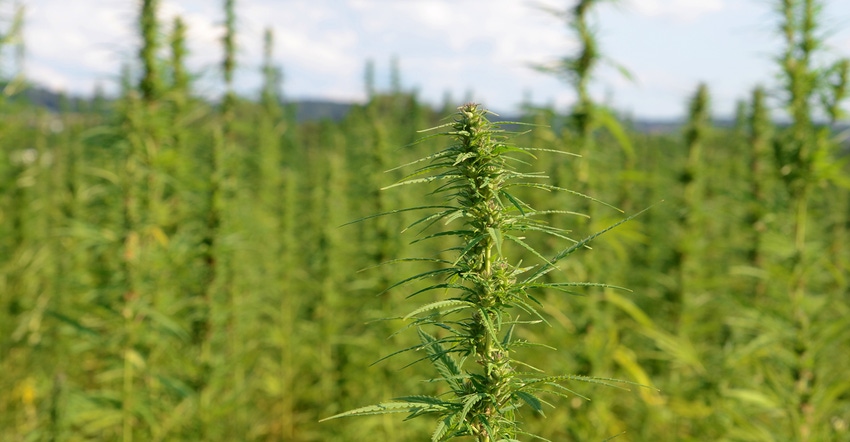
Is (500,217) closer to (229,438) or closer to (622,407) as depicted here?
(229,438)

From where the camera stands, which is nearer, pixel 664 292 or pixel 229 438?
pixel 229 438

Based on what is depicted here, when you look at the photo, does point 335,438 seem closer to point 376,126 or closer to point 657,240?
point 376,126

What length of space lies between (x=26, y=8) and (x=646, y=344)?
876 cm

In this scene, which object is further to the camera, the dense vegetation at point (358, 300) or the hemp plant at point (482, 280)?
the dense vegetation at point (358, 300)

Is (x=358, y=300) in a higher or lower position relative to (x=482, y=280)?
lower

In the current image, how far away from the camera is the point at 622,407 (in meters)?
8.20

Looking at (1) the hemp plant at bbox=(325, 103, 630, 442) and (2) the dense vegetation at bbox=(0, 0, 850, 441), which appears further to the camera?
(2) the dense vegetation at bbox=(0, 0, 850, 441)

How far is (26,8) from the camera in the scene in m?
4.48

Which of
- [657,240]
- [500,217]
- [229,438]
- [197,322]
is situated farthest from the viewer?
[657,240]

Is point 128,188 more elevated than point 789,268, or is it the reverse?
point 128,188

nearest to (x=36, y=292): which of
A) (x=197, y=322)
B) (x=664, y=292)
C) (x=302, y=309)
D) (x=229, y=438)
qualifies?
(x=302, y=309)

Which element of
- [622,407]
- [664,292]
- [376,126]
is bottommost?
[622,407]

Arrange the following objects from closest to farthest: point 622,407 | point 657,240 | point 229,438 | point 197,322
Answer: point 197,322 < point 229,438 < point 622,407 < point 657,240

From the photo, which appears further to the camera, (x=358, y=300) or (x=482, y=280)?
(x=358, y=300)
